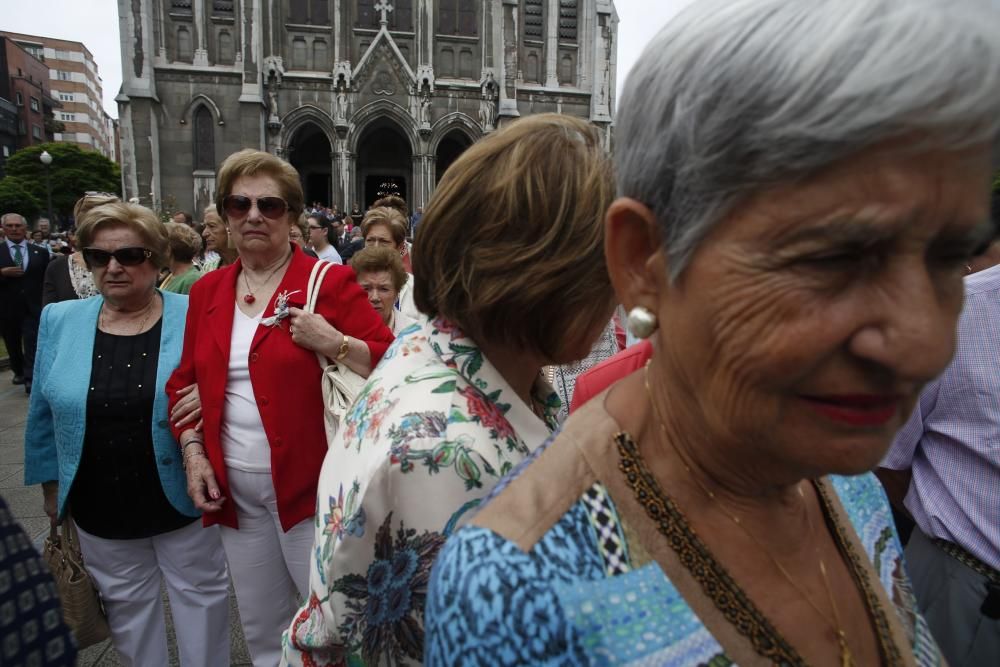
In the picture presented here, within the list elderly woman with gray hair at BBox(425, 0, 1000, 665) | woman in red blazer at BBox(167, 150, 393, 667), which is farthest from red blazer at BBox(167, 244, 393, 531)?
elderly woman with gray hair at BBox(425, 0, 1000, 665)

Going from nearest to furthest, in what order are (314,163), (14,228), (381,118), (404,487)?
(404,487) → (14,228) → (381,118) → (314,163)

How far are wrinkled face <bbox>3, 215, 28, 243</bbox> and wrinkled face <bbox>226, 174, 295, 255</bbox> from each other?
26.0ft

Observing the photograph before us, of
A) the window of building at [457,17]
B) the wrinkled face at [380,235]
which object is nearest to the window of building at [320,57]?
the window of building at [457,17]

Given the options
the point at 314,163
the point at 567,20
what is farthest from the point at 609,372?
the point at 314,163

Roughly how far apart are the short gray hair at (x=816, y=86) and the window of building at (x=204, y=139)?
29.3 meters

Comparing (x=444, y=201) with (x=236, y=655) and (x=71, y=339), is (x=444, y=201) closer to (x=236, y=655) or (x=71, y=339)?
(x=71, y=339)

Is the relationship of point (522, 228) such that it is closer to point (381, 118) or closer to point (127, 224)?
point (127, 224)

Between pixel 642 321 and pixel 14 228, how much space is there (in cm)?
1038

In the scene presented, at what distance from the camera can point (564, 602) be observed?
0.74 metres

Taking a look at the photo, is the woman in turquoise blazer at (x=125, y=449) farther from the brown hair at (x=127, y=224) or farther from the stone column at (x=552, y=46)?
the stone column at (x=552, y=46)

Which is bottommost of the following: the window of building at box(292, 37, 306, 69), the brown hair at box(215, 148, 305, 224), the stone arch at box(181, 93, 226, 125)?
the brown hair at box(215, 148, 305, 224)

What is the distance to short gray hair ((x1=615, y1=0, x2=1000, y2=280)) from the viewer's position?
618 mm

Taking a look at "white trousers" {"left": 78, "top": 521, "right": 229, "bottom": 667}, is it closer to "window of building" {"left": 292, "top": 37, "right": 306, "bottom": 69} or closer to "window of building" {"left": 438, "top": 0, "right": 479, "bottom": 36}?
"window of building" {"left": 292, "top": 37, "right": 306, "bottom": 69}

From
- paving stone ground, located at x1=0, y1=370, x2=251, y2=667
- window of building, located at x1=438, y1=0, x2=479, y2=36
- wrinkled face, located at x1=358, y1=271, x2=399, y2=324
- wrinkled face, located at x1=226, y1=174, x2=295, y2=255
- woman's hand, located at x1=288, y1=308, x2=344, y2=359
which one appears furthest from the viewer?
window of building, located at x1=438, y1=0, x2=479, y2=36
